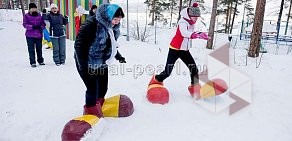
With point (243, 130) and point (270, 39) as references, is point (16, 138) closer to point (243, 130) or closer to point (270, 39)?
point (243, 130)

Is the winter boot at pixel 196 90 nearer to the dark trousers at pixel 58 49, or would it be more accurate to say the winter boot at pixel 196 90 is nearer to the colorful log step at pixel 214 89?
the colorful log step at pixel 214 89

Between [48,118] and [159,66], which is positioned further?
[159,66]

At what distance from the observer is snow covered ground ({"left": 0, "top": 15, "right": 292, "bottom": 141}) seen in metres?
3.14

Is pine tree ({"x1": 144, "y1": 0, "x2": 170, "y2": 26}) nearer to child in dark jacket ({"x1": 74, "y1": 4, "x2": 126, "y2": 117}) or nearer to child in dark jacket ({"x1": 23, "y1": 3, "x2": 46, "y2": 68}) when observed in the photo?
child in dark jacket ({"x1": 23, "y1": 3, "x2": 46, "y2": 68})

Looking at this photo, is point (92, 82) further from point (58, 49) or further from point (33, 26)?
point (58, 49)

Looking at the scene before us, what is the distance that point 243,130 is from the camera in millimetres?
3287

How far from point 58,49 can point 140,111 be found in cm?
388

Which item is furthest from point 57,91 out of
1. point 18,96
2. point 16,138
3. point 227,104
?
point 227,104

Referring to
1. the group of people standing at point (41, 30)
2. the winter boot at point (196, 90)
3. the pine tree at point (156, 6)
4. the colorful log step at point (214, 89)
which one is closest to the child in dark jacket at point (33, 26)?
the group of people standing at point (41, 30)

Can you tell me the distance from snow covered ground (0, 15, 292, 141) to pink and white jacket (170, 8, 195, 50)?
0.96m

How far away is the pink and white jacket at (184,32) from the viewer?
13.0 ft

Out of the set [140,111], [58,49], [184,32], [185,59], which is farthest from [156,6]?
[140,111]

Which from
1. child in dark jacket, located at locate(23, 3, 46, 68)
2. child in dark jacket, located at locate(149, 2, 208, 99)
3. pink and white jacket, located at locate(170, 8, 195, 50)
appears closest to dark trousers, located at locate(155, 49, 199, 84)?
child in dark jacket, located at locate(149, 2, 208, 99)

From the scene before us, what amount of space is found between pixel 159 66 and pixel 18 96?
147 inches
